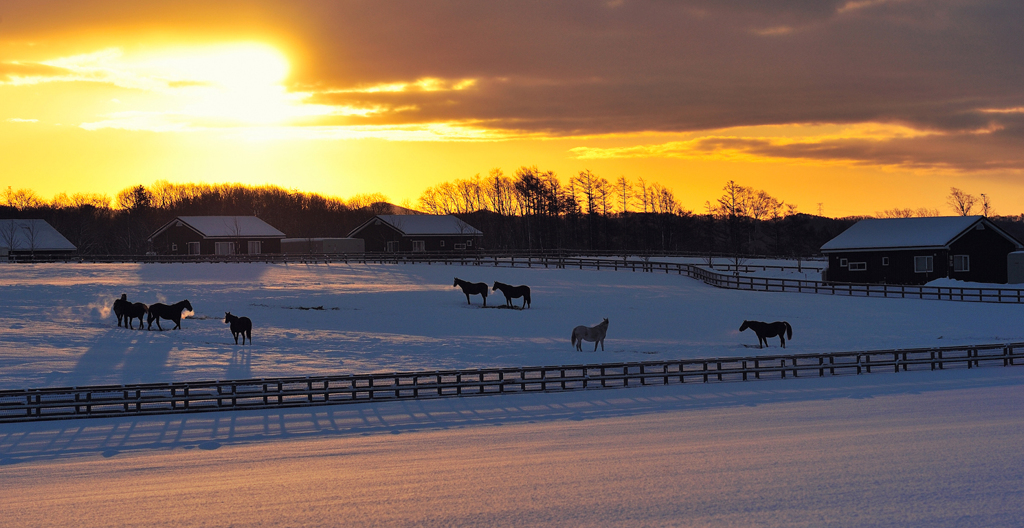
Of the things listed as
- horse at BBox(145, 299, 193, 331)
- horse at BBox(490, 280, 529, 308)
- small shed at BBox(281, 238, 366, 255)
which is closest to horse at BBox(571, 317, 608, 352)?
horse at BBox(490, 280, 529, 308)

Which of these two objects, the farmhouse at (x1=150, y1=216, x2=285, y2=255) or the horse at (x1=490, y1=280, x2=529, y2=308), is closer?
the horse at (x1=490, y1=280, x2=529, y2=308)

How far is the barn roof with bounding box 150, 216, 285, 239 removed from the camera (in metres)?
81.6

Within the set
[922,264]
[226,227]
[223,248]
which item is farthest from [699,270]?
[226,227]

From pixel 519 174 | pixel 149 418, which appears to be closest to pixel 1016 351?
pixel 149 418

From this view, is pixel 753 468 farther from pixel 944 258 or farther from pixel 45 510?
pixel 944 258

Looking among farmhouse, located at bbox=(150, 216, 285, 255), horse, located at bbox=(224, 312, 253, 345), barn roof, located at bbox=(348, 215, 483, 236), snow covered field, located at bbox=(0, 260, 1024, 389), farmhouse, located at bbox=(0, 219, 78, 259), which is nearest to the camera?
snow covered field, located at bbox=(0, 260, 1024, 389)

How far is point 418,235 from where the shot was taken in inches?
3290

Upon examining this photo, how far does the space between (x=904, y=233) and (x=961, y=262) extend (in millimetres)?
4039

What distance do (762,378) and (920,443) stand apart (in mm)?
9251

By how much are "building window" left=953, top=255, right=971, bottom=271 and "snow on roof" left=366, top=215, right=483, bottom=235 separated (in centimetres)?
4630

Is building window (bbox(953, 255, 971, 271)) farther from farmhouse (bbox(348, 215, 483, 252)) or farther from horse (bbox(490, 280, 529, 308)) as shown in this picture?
farmhouse (bbox(348, 215, 483, 252))

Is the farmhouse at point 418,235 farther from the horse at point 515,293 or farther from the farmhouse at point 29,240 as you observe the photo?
the horse at point 515,293

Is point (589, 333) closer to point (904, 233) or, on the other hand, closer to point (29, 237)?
point (904, 233)

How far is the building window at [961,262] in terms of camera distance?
54.5m
